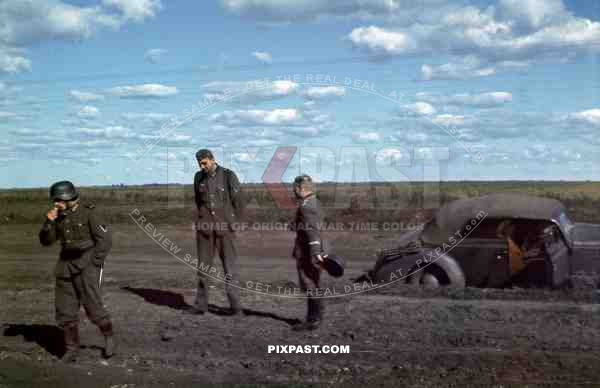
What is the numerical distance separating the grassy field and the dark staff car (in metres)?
4.25

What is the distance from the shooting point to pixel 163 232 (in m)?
28.3

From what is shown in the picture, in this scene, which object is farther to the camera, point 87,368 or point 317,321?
point 317,321

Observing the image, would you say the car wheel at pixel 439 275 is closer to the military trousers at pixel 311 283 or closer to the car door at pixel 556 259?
the car door at pixel 556 259

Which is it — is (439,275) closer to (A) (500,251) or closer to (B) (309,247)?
(A) (500,251)

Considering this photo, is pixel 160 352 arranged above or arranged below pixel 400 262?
below

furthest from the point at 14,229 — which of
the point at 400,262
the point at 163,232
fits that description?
the point at 400,262

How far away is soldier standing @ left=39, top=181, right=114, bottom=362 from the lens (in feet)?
28.0

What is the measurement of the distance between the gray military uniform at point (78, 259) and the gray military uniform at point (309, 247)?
223 cm

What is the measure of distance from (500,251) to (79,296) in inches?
258

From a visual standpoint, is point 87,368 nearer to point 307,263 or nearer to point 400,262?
point 307,263

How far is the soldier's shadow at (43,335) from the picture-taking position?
31.1ft

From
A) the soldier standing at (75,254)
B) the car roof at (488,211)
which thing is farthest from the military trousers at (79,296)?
the car roof at (488,211)

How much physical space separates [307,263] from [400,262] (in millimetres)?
3417

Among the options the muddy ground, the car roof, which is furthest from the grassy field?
the muddy ground
